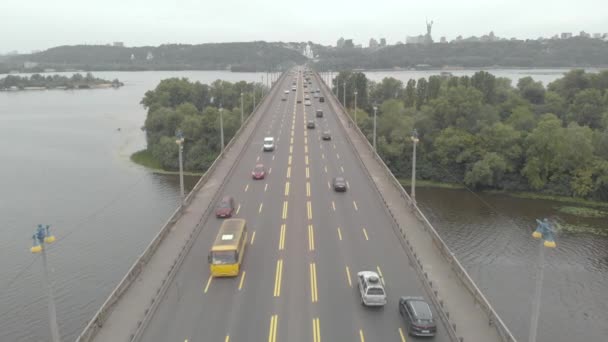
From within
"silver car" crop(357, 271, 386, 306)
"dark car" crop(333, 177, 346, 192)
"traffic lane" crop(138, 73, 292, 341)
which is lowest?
"traffic lane" crop(138, 73, 292, 341)

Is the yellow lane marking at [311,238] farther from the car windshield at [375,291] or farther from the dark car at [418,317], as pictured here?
the dark car at [418,317]

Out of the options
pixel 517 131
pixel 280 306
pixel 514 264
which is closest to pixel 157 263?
pixel 280 306

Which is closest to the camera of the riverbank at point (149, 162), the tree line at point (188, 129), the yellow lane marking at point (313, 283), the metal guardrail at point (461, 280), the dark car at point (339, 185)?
the metal guardrail at point (461, 280)

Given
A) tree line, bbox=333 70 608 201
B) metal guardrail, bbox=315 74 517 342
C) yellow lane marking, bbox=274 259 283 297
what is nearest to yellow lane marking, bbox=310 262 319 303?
yellow lane marking, bbox=274 259 283 297

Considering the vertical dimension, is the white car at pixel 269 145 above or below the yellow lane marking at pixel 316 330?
above

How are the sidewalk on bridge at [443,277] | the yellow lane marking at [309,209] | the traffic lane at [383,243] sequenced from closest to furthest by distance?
the sidewalk on bridge at [443,277] → the traffic lane at [383,243] → the yellow lane marking at [309,209]

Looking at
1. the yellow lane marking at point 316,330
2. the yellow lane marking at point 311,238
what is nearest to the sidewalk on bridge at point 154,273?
the yellow lane marking at point 311,238

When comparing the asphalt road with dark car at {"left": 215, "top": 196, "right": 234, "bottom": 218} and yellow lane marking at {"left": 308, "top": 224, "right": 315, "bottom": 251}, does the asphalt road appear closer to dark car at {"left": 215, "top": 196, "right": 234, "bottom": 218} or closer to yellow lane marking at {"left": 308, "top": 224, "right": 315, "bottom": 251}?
yellow lane marking at {"left": 308, "top": 224, "right": 315, "bottom": 251}
